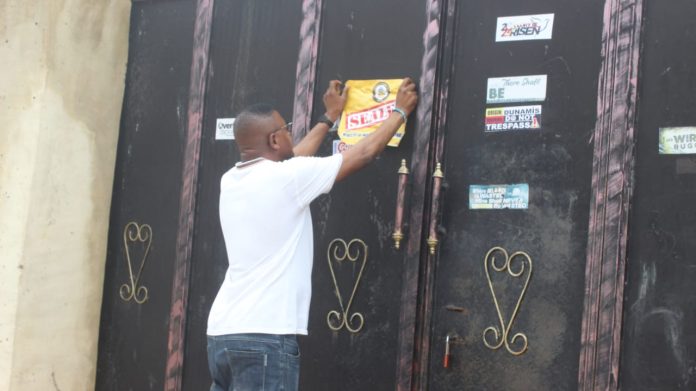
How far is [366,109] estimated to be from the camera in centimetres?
430

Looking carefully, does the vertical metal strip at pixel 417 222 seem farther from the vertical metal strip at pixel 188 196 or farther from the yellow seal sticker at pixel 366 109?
the vertical metal strip at pixel 188 196

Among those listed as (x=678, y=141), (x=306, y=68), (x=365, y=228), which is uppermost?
(x=306, y=68)

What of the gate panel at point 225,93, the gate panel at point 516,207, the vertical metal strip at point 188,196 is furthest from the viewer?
the vertical metal strip at point 188,196

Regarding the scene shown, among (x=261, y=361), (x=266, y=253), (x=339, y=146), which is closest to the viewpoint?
(x=261, y=361)

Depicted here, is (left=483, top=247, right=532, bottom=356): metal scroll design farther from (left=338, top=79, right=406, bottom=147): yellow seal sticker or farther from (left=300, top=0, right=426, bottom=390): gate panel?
(left=338, top=79, right=406, bottom=147): yellow seal sticker

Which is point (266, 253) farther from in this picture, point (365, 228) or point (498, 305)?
point (498, 305)

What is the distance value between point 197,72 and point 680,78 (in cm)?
234

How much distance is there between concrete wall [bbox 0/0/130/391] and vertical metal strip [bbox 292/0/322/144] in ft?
3.77

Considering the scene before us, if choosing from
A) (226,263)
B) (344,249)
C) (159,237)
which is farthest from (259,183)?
(159,237)

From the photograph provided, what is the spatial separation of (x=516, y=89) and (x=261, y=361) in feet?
5.15

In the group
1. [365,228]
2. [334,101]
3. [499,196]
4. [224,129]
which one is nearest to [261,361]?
[365,228]

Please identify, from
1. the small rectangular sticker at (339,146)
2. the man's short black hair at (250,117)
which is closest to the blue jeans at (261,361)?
the man's short black hair at (250,117)

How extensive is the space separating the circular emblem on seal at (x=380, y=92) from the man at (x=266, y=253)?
0.49 metres

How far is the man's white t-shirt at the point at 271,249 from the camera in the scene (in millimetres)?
3521
